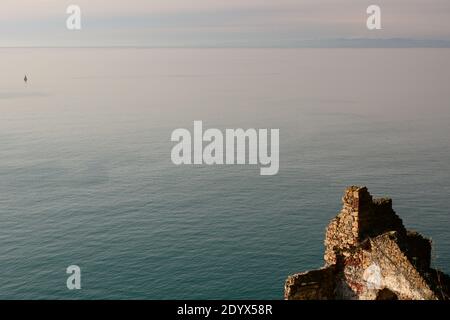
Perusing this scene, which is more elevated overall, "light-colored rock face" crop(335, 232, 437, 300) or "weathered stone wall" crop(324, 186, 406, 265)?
"weathered stone wall" crop(324, 186, 406, 265)

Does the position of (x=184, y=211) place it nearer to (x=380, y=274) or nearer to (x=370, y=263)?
(x=370, y=263)

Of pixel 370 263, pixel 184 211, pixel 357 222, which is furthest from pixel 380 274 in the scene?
pixel 184 211

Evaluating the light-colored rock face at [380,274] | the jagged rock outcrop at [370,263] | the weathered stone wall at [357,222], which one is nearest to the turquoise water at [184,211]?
the weathered stone wall at [357,222]

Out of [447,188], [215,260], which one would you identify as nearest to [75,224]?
[215,260]

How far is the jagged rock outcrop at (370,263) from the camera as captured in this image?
22.7 metres

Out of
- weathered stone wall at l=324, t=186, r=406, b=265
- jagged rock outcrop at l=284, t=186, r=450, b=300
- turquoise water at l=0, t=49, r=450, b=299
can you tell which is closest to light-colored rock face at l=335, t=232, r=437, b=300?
jagged rock outcrop at l=284, t=186, r=450, b=300

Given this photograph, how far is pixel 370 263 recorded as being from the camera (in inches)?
967

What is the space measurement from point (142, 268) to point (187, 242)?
38.3ft

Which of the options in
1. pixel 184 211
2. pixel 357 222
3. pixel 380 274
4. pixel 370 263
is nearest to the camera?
pixel 380 274

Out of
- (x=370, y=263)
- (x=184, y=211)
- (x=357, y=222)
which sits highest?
(x=357, y=222)

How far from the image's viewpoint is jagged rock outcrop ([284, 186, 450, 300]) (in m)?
22.7

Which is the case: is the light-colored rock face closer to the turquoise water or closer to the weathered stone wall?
the weathered stone wall

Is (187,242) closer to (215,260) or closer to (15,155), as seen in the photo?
(215,260)
